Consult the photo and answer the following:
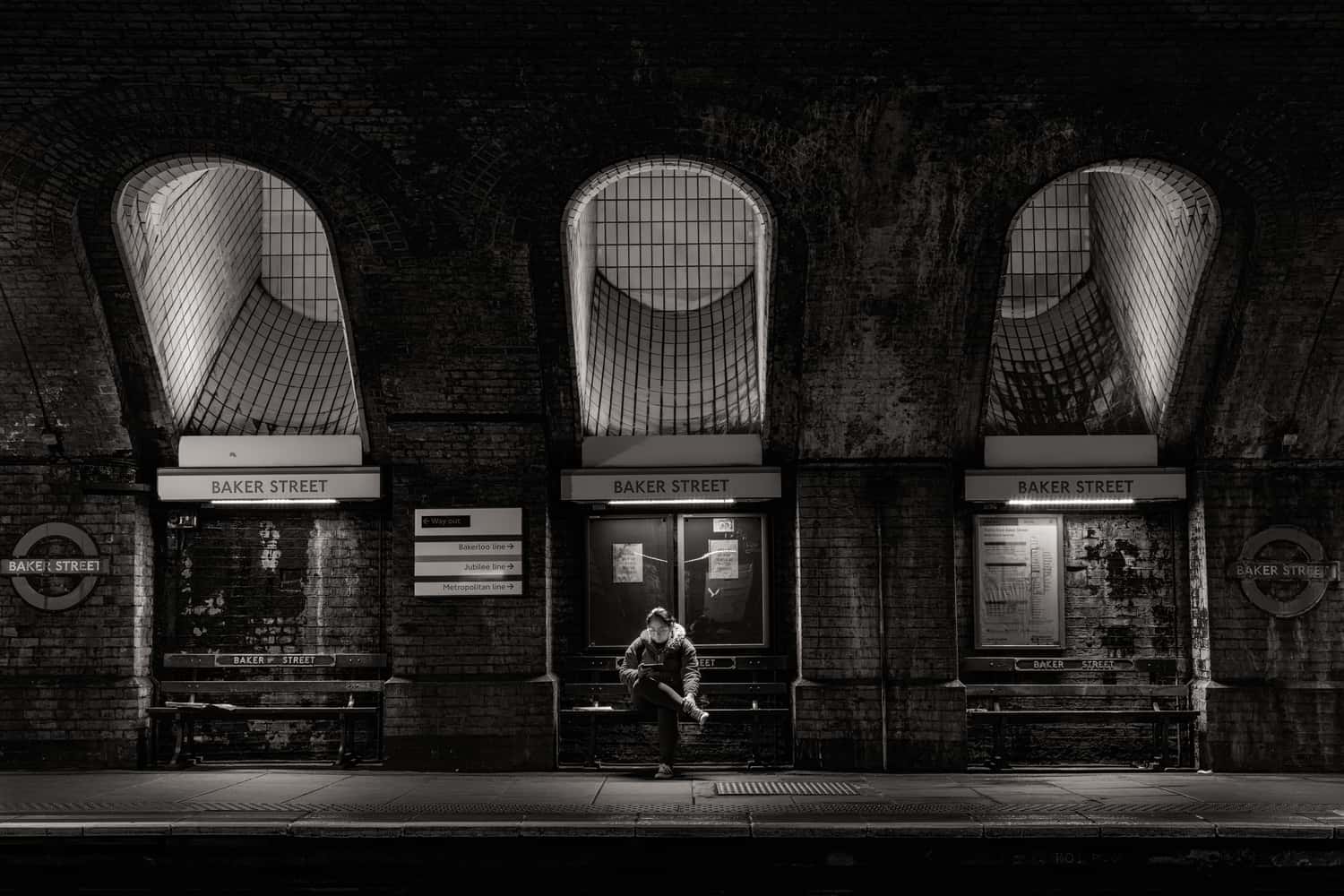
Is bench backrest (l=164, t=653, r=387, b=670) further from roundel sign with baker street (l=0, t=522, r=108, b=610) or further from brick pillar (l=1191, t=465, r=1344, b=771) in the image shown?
brick pillar (l=1191, t=465, r=1344, b=771)

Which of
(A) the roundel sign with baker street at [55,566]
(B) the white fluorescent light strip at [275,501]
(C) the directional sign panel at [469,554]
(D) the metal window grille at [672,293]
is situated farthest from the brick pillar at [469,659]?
(A) the roundel sign with baker street at [55,566]

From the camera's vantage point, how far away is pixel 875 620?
1163 centimetres

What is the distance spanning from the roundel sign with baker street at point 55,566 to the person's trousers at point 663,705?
17.2ft

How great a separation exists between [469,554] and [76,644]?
12.5 feet

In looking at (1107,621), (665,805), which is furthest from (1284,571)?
(665,805)

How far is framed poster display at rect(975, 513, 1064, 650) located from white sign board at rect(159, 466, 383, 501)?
5988mm

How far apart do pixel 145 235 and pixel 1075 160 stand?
28.1ft

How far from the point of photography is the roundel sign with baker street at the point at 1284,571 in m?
11.6

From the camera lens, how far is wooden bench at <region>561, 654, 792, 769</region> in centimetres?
1178

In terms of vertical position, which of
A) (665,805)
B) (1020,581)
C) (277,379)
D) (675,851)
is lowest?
(675,851)

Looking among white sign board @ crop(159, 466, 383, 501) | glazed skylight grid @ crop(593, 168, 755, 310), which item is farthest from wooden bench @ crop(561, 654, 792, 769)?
glazed skylight grid @ crop(593, 168, 755, 310)

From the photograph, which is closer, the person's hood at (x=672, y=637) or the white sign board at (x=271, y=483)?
the person's hood at (x=672, y=637)

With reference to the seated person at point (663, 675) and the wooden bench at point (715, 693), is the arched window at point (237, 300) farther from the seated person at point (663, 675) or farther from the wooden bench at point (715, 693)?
the seated person at point (663, 675)

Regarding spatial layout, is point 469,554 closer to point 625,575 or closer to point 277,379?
point 625,575
